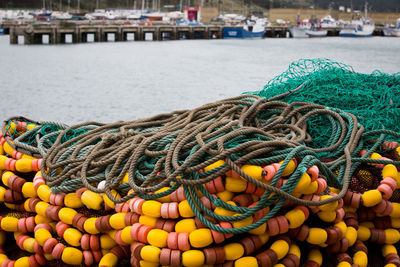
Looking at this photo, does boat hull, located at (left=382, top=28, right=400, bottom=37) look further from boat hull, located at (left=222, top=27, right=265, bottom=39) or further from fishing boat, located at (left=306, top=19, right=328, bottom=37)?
boat hull, located at (left=222, top=27, right=265, bottom=39)

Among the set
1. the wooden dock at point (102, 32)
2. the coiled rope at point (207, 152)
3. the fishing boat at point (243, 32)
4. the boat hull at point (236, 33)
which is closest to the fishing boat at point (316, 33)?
the wooden dock at point (102, 32)

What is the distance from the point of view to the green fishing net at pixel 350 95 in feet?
10.6

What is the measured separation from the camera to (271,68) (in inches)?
1088

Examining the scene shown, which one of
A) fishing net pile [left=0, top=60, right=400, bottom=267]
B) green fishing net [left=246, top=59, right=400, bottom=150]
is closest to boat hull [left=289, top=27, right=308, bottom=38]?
green fishing net [left=246, top=59, right=400, bottom=150]

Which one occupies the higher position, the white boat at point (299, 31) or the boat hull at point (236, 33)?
the white boat at point (299, 31)

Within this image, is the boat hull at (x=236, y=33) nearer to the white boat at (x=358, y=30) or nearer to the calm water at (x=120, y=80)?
the white boat at (x=358, y=30)

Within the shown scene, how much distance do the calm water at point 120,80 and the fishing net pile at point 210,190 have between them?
1165 cm

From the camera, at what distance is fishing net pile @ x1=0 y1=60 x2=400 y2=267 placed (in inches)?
86.2

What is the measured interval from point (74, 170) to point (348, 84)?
2471mm

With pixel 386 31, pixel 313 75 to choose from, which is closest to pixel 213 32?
pixel 386 31

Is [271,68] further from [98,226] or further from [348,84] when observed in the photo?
[98,226]

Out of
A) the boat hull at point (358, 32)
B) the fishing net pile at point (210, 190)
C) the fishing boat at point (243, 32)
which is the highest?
the boat hull at point (358, 32)

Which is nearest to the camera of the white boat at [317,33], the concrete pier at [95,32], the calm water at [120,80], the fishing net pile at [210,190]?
the fishing net pile at [210,190]

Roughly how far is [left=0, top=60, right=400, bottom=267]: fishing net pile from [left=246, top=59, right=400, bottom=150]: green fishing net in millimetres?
30
